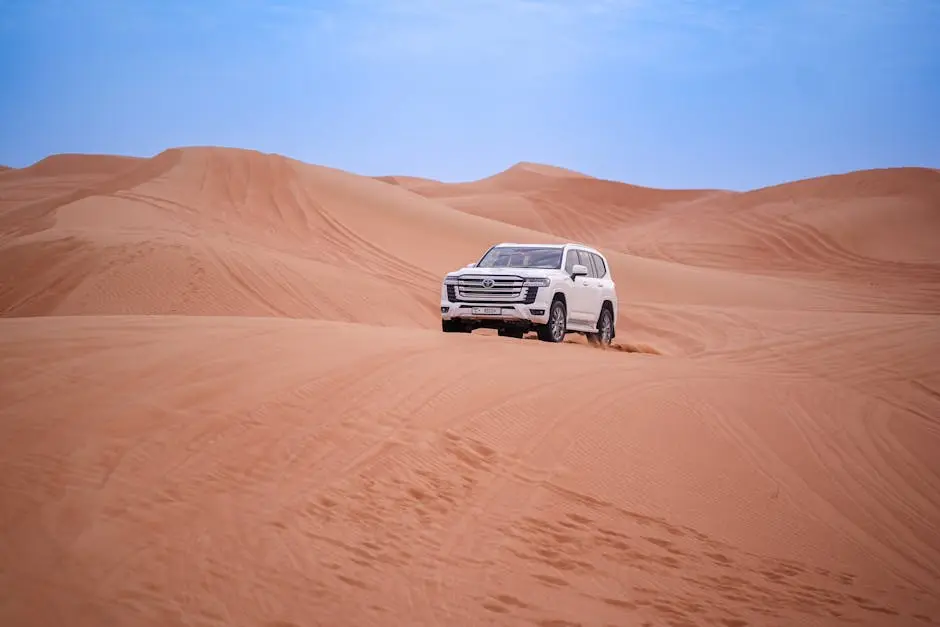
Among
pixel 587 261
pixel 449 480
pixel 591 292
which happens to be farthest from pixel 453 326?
pixel 449 480

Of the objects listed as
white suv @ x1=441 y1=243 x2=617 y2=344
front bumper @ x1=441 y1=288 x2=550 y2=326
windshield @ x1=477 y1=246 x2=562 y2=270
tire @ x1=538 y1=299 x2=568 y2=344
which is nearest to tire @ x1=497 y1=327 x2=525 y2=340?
white suv @ x1=441 y1=243 x2=617 y2=344

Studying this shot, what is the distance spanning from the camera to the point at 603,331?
16.8m

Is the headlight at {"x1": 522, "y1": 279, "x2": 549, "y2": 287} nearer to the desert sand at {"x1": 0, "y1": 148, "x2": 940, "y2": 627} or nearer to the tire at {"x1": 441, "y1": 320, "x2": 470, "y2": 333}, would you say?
the tire at {"x1": 441, "y1": 320, "x2": 470, "y2": 333}

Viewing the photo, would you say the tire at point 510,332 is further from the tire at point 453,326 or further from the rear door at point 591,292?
the rear door at point 591,292

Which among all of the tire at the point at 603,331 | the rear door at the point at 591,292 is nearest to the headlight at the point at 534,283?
the rear door at the point at 591,292

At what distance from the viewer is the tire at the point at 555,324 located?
14289 mm

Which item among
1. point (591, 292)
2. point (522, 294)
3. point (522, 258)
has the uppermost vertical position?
point (522, 258)

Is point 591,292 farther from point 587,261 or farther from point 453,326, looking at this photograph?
point 453,326

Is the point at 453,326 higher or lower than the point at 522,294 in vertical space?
lower

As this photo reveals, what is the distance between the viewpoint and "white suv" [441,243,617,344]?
14.1 m

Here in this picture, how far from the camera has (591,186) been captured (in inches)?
2697

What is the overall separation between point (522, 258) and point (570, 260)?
800 millimetres

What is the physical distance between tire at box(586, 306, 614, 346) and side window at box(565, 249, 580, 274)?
1255 mm

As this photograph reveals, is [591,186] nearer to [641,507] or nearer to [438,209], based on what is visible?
[438,209]
